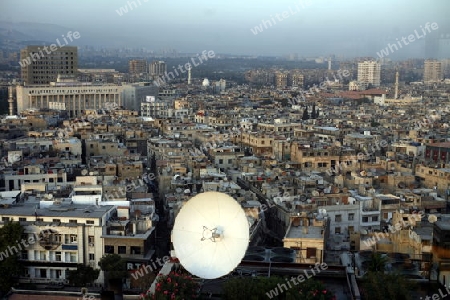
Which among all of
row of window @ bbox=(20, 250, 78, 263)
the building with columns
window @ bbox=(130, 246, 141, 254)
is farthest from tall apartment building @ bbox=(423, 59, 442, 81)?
row of window @ bbox=(20, 250, 78, 263)

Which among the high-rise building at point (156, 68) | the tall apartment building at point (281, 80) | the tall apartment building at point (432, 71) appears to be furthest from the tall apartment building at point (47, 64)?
the tall apartment building at point (432, 71)

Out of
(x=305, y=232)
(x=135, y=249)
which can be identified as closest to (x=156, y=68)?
(x=135, y=249)

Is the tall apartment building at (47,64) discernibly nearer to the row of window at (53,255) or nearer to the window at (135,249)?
the row of window at (53,255)

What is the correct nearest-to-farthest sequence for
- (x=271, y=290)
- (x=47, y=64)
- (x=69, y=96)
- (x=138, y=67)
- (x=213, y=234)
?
(x=271, y=290) < (x=213, y=234) < (x=69, y=96) < (x=47, y=64) < (x=138, y=67)

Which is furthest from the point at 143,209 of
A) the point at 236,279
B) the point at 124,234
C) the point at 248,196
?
the point at 236,279

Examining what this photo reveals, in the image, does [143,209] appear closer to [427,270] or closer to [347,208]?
[347,208]

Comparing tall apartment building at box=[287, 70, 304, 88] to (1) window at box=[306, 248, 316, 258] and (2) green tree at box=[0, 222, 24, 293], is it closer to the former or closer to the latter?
(1) window at box=[306, 248, 316, 258]

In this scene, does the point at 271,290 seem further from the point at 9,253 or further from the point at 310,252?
the point at 9,253
